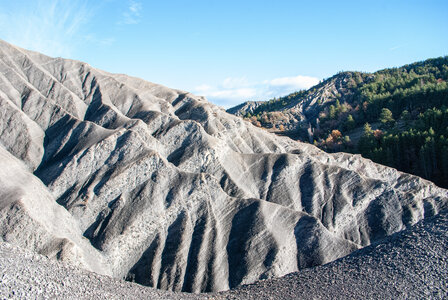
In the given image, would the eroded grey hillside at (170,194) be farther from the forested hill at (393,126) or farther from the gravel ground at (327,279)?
the forested hill at (393,126)

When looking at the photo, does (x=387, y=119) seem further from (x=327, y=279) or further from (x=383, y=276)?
(x=327, y=279)

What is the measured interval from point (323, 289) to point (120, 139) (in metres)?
38.3

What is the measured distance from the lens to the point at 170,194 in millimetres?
47906

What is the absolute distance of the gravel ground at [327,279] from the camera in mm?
22062

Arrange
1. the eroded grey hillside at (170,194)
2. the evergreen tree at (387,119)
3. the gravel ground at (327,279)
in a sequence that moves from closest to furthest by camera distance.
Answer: the gravel ground at (327,279), the eroded grey hillside at (170,194), the evergreen tree at (387,119)

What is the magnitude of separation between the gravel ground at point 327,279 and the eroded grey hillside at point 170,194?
12098mm

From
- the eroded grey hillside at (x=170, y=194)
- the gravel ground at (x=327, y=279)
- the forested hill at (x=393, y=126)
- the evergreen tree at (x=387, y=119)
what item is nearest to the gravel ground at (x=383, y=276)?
the gravel ground at (x=327, y=279)

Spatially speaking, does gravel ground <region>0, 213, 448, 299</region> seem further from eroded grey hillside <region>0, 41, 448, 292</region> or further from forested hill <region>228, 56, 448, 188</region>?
forested hill <region>228, 56, 448, 188</region>

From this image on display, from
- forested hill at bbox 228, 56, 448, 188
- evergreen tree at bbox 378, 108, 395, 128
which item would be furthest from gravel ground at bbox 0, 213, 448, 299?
evergreen tree at bbox 378, 108, 395, 128

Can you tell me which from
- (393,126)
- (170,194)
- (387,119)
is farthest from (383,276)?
(387,119)

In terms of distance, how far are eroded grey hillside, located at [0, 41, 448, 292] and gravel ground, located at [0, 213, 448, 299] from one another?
12.1 meters

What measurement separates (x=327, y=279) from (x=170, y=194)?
86.4ft

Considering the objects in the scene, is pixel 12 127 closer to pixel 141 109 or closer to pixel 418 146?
pixel 141 109

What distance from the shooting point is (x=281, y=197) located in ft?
182
